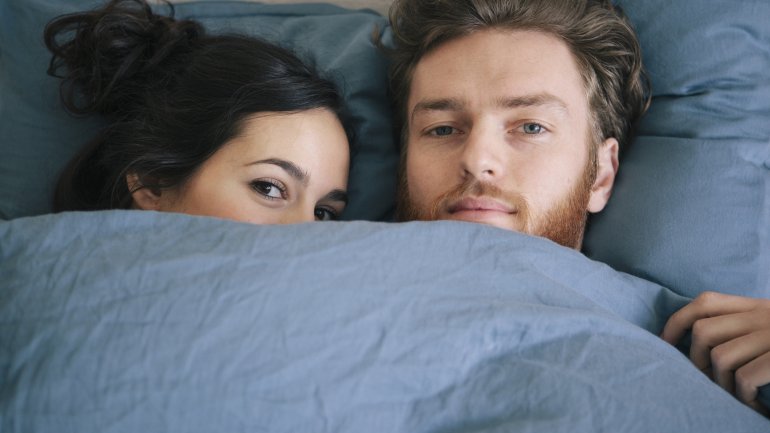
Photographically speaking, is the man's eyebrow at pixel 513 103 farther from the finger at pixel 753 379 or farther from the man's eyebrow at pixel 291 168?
the finger at pixel 753 379

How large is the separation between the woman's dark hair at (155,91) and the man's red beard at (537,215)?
271 millimetres

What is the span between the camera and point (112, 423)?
0.69m

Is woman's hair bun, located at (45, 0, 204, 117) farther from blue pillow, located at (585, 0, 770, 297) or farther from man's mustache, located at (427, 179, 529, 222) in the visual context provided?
blue pillow, located at (585, 0, 770, 297)

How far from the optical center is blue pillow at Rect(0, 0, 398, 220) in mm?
1362

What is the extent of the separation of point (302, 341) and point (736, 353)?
0.61 m

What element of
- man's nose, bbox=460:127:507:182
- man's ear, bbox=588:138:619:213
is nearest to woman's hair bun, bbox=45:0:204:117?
man's nose, bbox=460:127:507:182

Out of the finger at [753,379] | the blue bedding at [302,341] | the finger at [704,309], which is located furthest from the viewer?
the finger at [704,309]

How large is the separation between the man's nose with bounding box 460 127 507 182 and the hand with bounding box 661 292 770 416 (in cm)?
38

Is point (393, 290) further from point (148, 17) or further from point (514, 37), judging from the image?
point (148, 17)

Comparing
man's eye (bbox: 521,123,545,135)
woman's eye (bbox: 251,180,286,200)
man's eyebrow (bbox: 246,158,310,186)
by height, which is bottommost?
woman's eye (bbox: 251,180,286,200)

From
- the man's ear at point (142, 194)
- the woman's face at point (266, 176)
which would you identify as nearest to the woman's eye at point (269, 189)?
the woman's face at point (266, 176)

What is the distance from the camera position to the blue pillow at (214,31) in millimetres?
1362

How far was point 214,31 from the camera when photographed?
59.3 inches

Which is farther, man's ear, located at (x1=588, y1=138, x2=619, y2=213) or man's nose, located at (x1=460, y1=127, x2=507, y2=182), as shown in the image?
man's ear, located at (x1=588, y1=138, x2=619, y2=213)
